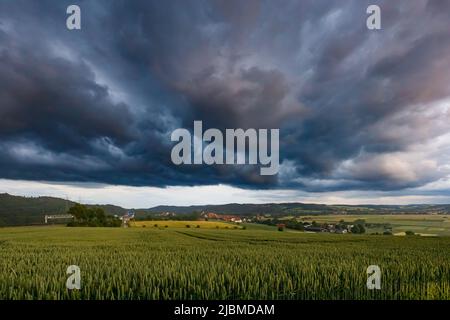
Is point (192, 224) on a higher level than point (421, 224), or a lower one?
Answer: lower

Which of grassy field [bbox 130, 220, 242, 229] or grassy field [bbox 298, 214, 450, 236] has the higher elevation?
grassy field [bbox 298, 214, 450, 236]

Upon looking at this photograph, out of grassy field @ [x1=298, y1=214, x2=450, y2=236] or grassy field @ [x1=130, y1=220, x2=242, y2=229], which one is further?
grassy field @ [x1=130, y1=220, x2=242, y2=229]

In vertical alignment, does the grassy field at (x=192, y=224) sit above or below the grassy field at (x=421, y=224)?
below

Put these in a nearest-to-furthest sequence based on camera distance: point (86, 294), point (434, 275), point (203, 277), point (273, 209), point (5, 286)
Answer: point (86, 294) < point (5, 286) < point (203, 277) < point (434, 275) < point (273, 209)

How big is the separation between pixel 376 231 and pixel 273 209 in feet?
124

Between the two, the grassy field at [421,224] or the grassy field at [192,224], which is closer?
the grassy field at [421,224]

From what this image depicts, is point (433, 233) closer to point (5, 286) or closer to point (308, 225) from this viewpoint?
point (308, 225)

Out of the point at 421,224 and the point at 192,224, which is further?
the point at 192,224

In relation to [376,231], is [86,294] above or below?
above
